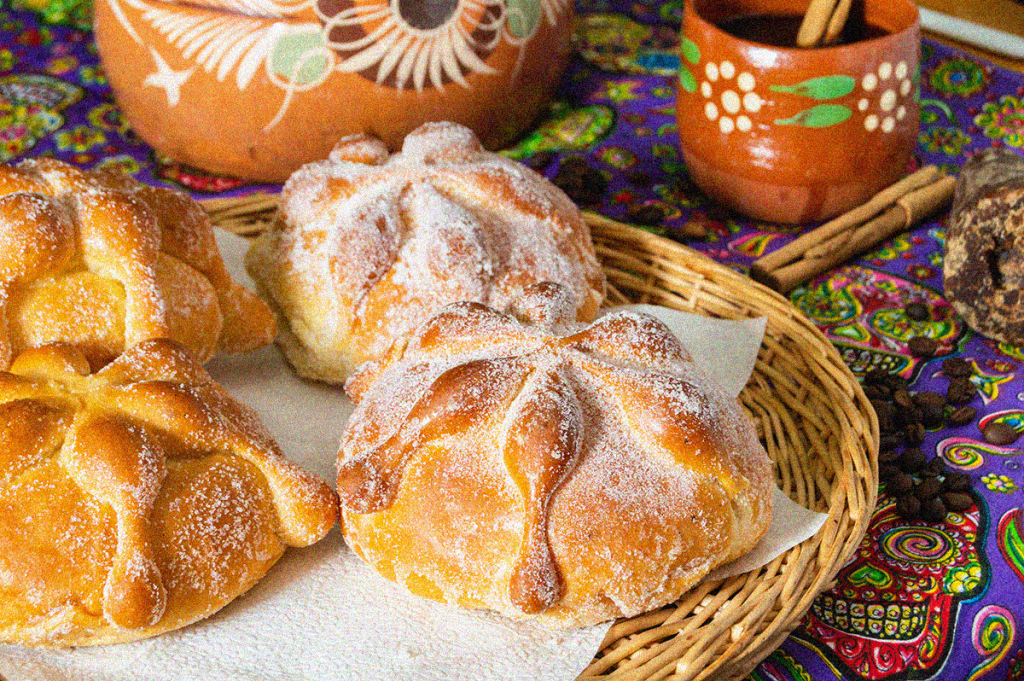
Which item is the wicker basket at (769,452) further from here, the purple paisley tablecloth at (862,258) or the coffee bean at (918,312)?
the coffee bean at (918,312)

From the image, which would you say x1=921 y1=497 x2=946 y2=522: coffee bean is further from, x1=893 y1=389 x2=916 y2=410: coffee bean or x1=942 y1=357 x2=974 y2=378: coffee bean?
x1=942 y1=357 x2=974 y2=378: coffee bean

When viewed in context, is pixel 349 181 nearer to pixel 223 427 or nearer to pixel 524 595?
pixel 223 427

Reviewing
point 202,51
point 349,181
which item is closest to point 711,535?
point 349,181

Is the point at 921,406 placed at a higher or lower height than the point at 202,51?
lower

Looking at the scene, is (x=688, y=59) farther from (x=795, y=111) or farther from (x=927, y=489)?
(x=927, y=489)

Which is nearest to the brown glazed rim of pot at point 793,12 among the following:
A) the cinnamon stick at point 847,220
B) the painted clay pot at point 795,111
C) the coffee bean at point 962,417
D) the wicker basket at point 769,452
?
the painted clay pot at point 795,111
